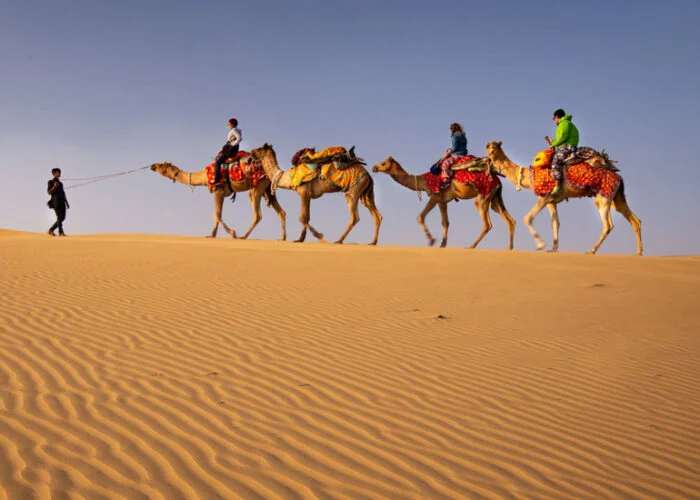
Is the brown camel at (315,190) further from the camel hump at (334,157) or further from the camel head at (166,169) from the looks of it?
the camel head at (166,169)

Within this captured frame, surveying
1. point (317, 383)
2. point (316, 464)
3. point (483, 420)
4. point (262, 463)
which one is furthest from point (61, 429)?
point (483, 420)

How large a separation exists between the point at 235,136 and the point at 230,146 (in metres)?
0.39

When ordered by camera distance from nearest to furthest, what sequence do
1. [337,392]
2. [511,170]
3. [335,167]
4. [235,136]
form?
[337,392] < [511,170] < [335,167] < [235,136]

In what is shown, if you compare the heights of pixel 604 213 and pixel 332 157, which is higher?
pixel 332 157

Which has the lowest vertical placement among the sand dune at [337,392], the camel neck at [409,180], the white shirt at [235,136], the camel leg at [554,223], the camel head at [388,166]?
the sand dune at [337,392]

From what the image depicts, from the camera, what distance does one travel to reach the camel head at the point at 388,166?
18.8 metres

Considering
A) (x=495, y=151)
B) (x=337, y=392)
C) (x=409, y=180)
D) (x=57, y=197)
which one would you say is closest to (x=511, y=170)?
(x=495, y=151)

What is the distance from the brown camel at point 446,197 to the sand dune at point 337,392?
7.86 metres

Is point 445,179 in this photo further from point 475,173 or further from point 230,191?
point 230,191

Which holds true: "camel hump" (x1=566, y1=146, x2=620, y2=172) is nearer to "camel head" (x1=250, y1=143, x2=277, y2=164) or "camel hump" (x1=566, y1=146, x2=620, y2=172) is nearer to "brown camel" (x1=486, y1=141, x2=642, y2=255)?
"brown camel" (x1=486, y1=141, x2=642, y2=255)

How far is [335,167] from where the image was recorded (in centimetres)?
1778

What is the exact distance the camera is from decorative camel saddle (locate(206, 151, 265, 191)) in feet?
63.5

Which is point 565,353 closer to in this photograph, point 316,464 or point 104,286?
point 316,464

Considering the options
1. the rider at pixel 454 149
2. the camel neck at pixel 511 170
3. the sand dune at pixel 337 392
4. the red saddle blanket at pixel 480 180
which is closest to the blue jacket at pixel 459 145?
the rider at pixel 454 149
